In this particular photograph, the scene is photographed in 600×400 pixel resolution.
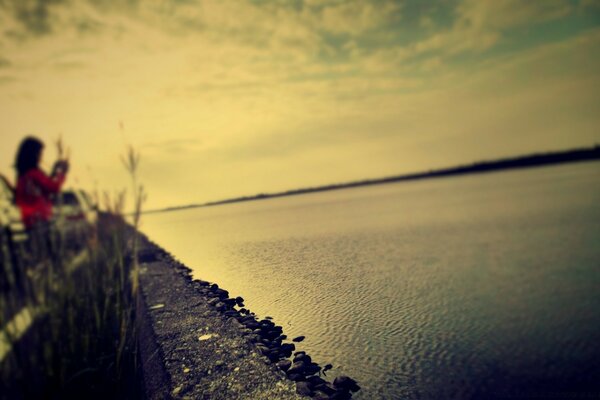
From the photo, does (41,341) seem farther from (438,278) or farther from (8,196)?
(438,278)

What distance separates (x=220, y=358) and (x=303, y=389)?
1714mm

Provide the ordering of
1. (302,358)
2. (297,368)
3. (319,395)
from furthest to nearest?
(302,358), (297,368), (319,395)

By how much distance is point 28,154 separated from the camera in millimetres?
4754

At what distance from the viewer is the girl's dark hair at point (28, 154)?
4754mm

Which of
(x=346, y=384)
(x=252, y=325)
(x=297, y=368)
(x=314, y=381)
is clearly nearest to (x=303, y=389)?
(x=314, y=381)

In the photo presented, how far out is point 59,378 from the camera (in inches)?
101

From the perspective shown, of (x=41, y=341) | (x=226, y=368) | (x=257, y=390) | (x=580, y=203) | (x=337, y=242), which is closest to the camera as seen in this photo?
(x=41, y=341)

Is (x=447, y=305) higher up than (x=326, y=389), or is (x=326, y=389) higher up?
(x=326, y=389)

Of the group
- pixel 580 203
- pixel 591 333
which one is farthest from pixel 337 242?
pixel 580 203

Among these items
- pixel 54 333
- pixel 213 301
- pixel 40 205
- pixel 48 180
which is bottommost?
pixel 213 301

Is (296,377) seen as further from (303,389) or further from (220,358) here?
(220,358)

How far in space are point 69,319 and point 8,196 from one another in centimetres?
110

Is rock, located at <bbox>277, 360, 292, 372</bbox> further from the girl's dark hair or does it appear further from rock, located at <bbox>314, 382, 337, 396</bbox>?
the girl's dark hair

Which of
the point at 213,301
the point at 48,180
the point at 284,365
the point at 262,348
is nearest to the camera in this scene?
the point at 48,180
